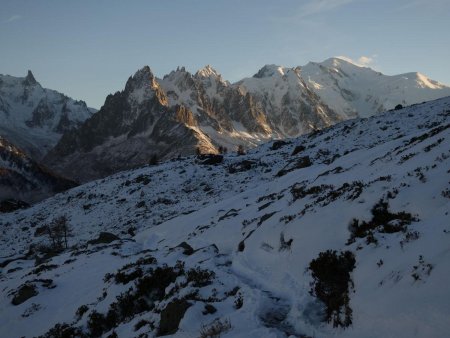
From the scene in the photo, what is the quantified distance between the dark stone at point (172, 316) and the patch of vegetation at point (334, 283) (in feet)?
12.4

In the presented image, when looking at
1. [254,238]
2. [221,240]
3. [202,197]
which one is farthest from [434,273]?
[202,197]

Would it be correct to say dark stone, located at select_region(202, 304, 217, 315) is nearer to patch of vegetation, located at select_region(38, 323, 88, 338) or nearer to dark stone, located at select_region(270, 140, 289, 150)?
patch of vegetation, located at select_region(38, 323, 88, 338)

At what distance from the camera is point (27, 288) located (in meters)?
24.7

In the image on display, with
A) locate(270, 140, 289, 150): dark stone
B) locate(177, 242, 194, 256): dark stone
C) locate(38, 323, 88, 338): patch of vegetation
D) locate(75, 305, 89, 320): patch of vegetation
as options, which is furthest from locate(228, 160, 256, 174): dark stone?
locate(38, 323, 88, 338): patch of vegetation

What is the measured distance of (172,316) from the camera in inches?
515

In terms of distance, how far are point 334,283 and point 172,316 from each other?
4754 millimetres

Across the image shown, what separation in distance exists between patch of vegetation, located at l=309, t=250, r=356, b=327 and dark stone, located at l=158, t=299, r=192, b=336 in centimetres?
378

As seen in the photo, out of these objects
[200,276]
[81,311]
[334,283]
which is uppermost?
[334,283]

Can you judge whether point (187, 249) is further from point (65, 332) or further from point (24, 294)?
point (24, 294)

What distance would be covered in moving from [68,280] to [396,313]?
21.6m

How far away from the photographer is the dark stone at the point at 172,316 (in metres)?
12.8

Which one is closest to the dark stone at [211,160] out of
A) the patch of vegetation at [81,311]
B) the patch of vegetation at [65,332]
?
the patch of vegetation at [81,311]

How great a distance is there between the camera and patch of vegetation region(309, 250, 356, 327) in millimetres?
10695

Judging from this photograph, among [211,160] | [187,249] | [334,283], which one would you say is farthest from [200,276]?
[211,160]
